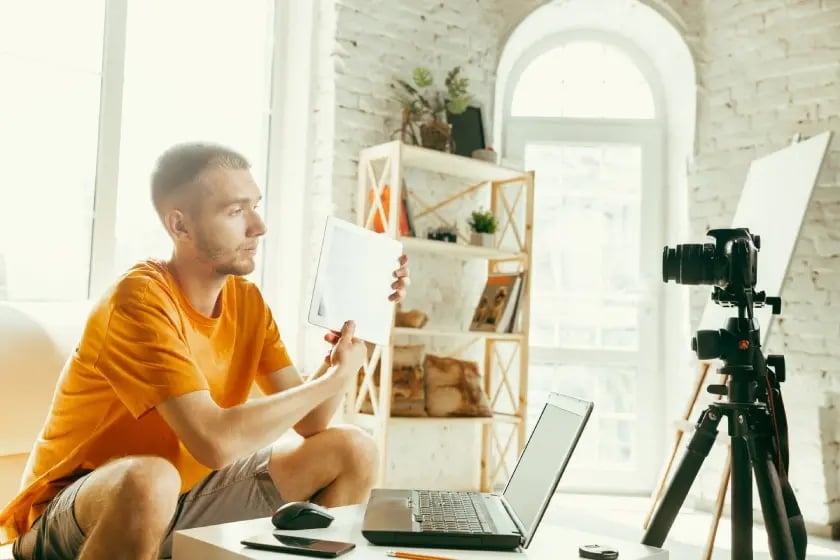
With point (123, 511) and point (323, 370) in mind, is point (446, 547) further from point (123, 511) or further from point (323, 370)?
point (323, 370)

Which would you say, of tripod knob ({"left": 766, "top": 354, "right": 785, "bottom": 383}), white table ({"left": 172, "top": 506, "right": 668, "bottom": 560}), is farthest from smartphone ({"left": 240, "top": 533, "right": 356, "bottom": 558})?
tripod knob ({"left": 766, "top": 354, "right": 785, "bottom": 383})

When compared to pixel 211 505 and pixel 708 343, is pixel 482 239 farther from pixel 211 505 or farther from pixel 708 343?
pixel 211 505

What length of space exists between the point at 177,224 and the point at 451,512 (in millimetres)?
825

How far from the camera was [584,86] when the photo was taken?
4.07 meters

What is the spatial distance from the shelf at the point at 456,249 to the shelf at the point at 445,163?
331 mm

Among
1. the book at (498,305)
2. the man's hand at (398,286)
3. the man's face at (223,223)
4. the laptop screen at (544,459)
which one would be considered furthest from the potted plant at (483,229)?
the laptop screen at (544,459)

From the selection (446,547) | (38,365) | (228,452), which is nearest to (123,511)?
(228,452)

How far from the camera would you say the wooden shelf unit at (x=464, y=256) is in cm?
314

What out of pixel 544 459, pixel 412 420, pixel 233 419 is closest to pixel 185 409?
pixel 233 419

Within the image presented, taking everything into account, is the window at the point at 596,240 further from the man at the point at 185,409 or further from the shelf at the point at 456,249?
the man at the point at 185,409

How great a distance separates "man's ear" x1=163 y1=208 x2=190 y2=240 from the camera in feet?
5.56

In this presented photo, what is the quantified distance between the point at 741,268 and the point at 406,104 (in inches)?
80.0

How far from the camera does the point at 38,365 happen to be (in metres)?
2.03

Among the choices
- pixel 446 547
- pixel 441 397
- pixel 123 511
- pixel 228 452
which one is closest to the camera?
pixel 446 547
